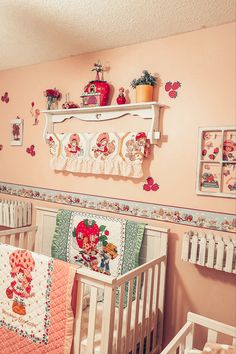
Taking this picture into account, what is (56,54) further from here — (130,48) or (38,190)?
(38,190)

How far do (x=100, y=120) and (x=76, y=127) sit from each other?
271 mm

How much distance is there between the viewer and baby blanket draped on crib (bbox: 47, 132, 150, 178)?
7.21ft

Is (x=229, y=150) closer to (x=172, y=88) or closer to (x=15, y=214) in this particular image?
(x=172, y=88)

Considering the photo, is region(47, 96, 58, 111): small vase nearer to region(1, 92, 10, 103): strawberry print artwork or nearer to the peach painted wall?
the peach painted wall

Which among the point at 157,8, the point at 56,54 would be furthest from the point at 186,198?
the point at 56,54

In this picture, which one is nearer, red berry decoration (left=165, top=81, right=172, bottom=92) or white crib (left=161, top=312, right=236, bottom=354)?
white crib (left=161, top=312, right=236, bottom=354)

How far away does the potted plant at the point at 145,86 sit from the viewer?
82.7 inches

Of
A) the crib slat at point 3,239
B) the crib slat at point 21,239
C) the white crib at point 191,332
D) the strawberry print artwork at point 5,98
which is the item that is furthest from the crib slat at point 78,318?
the strawberry print artwork at point 5,98

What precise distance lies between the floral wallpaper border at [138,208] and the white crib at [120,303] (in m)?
0.12

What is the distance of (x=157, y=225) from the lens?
85.6 inches

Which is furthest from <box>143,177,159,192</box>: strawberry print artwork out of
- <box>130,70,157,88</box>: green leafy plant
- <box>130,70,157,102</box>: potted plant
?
<box>130,70,157,88</box>: green leafy plant

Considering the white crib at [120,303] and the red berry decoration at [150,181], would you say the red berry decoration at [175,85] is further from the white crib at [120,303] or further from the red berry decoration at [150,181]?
the white crib at [120,303]

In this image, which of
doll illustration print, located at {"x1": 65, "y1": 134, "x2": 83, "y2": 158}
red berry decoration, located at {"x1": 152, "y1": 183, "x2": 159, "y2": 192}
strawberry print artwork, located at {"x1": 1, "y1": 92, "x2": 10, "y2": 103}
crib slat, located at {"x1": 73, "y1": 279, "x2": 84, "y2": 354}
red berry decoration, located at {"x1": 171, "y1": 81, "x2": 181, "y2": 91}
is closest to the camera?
crib slat, located at {"x1": 73, "y1": 279, "x2": 84, "y2": 354}

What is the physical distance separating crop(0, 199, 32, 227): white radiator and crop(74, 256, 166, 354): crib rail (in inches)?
54.7
